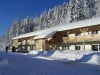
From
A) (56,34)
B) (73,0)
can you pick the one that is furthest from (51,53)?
(73,0)

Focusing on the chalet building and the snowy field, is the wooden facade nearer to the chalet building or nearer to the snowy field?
the chalet building

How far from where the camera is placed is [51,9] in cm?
15562

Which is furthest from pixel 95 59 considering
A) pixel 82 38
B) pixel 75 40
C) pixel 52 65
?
pixel 75 40

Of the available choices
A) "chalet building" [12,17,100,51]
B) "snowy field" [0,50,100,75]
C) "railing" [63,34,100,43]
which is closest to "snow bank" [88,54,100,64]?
"snowy field" [0,50,100,75]

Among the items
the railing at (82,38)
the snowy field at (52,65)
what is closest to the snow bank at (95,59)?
the snowy field at (52,65)

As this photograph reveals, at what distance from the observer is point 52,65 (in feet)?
60.0

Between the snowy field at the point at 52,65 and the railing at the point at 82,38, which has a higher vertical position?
the railing at the point at 82,38

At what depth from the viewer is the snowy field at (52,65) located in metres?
13.8

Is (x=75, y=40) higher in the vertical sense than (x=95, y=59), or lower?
higher

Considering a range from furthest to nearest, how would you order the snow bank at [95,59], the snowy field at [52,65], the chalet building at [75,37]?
the chalet building at [75,37], the snow bank at [95,59], the snowy field at [52,65]

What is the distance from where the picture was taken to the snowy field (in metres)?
13.8

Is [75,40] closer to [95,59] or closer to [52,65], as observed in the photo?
[95,59]

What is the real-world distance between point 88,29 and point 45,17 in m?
106

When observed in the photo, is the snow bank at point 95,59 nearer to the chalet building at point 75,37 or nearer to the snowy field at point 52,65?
the snowy field at point 52,65
